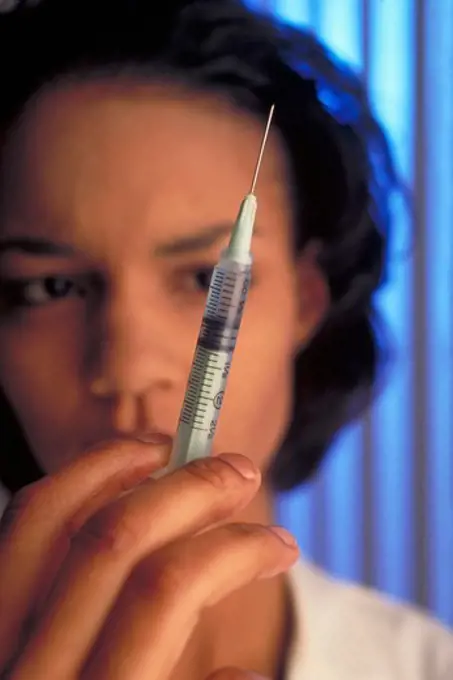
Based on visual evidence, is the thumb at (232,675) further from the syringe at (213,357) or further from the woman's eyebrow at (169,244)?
the woman's eyebrow at (169,244)

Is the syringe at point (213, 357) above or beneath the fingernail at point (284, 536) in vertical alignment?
above

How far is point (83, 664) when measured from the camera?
39 cm

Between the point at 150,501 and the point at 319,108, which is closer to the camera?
the point at 150,501

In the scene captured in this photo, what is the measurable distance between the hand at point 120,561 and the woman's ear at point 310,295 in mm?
346

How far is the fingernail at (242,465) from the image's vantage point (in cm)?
44

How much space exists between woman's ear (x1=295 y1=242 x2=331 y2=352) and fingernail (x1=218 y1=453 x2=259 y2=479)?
13.3 inches

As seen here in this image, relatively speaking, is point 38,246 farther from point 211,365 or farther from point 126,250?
point 211,365

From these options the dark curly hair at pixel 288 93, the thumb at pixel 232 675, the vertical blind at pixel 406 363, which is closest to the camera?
the thumb at pixel 232 675

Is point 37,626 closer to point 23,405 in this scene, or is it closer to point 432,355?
point 23,405

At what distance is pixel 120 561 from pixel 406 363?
1.86ft

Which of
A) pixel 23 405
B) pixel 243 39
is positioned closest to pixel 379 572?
pixel 23 405

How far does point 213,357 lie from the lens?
468 millimetres

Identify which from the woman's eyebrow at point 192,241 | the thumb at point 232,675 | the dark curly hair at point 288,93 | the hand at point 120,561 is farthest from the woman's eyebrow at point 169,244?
the thumb at point 232,675

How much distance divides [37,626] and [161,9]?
0.59 meters
